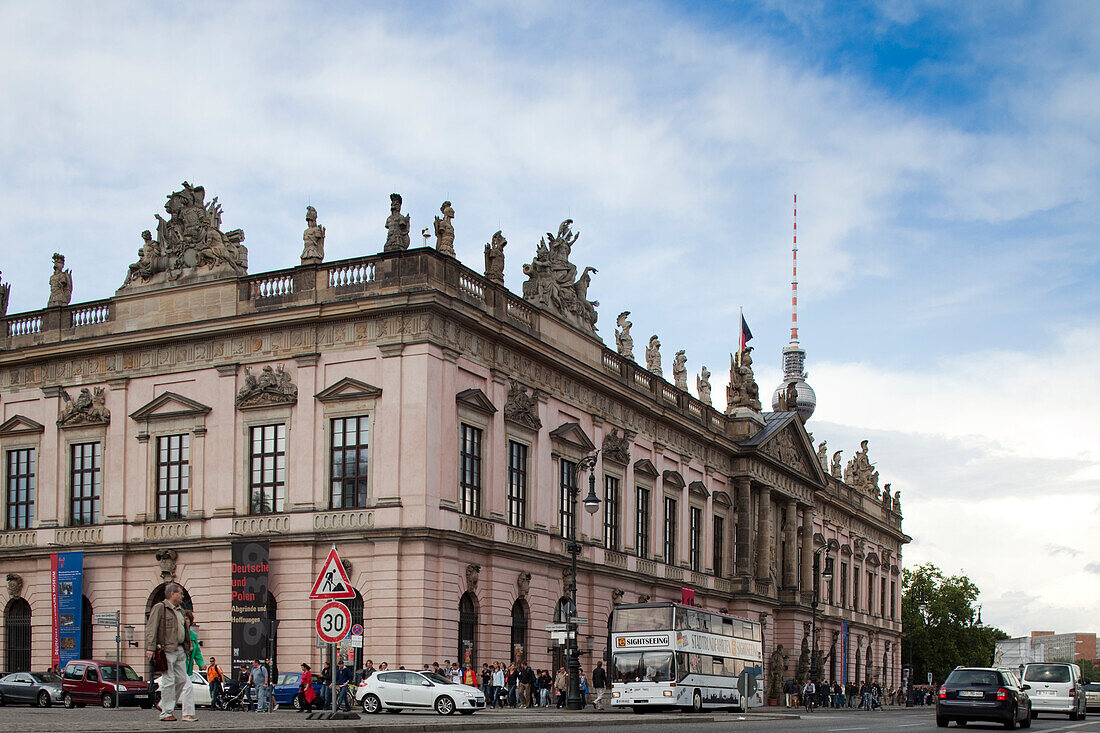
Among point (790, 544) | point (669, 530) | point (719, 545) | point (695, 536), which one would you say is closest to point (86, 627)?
point (669, 530)

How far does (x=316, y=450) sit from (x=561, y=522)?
39.2ft

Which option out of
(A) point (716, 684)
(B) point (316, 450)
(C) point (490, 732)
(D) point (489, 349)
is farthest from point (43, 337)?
(C) point (490, 732)

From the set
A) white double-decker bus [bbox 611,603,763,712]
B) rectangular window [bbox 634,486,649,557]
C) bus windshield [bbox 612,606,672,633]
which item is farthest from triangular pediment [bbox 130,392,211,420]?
rectangular window [bbox 634,486,649,557]

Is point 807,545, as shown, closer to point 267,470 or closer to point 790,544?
point 790,544

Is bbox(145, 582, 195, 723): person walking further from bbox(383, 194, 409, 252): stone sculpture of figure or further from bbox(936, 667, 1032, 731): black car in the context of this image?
bbox(383, 194, 409, 252): stone sculpture of figure

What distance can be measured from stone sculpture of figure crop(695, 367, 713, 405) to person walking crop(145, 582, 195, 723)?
170 ft

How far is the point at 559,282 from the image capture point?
52562mm

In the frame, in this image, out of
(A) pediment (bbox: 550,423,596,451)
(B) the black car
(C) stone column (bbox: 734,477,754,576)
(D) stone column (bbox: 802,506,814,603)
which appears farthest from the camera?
(D) stone column (bbox: 802,506,814,603)

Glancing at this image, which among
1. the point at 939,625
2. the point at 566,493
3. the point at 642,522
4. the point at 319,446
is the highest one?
the point at 319,446

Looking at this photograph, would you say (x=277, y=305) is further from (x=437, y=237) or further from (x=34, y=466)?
(x=34, y=466)

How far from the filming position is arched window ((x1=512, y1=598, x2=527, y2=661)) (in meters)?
46.4

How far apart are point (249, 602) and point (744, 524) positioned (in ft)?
116

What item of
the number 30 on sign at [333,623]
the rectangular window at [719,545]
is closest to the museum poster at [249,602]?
the number 30 on sign at [333,623]

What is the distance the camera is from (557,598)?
163ft
